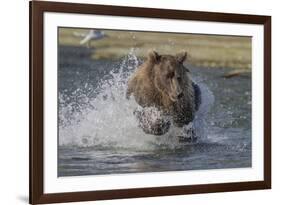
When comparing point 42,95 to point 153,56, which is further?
point 153,56

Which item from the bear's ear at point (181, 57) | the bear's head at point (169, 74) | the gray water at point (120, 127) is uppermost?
the bear's ear at point (181, 57)

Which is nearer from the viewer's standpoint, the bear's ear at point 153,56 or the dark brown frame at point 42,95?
the dark brown frame at point 42,95

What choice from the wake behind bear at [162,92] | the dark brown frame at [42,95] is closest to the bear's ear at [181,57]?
the wake behind bear at [162,92]

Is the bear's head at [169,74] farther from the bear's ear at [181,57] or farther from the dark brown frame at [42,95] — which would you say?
the dark brown frame at [42,95]

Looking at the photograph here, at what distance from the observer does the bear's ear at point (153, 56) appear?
162 centimetres

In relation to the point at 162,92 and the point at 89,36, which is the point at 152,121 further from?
the point at 89,36

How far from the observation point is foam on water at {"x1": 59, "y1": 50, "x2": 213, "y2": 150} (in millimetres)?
1535

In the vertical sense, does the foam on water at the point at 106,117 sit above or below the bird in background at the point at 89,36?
below

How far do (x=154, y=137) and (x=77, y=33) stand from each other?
354 mm

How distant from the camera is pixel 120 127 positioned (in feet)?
5.20

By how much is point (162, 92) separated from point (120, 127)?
0.16m

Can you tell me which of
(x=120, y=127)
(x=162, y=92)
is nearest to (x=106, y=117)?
(x=120, y=127)

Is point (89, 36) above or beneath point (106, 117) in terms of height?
above

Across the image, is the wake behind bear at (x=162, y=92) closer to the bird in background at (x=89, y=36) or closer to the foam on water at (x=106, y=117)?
the foam on water at (x=106, y=117)
